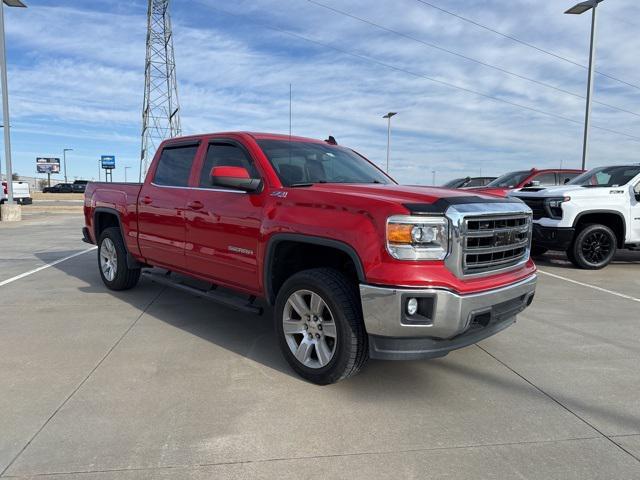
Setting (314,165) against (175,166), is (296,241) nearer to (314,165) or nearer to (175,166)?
(314,165)

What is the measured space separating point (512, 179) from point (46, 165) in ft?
280

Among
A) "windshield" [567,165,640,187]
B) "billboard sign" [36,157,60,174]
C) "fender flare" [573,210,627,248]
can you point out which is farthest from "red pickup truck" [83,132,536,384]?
"billboard sign" [36,157,60,174]

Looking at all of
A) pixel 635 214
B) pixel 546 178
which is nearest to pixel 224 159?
pixel 635 214

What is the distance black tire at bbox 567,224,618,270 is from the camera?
8445 mm

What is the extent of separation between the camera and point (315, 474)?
2.50 meters

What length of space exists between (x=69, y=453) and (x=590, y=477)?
2.75m

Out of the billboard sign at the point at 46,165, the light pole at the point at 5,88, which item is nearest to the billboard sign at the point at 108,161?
the billboard sign at the point at 46,165

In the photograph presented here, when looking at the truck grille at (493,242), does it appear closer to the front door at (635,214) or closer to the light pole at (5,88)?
the front door at (635,214)

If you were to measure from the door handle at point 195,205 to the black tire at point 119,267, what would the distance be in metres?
1.87

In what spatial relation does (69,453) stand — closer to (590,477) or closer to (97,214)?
(590,477)

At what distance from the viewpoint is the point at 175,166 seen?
534 centimetres

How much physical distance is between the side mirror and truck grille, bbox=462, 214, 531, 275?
1735mm

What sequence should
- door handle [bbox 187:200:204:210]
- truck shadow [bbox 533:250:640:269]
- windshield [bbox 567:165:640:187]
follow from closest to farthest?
door handle [bbox 187:200:204:210] < windshield [bbox 567:165:640:187] < truck shadow [bbox 533:250:640:269]

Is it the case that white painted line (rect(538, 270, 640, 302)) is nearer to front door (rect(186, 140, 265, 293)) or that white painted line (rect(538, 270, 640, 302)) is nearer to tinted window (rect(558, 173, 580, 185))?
tinted window (rect(558, 173, 580, 185))
